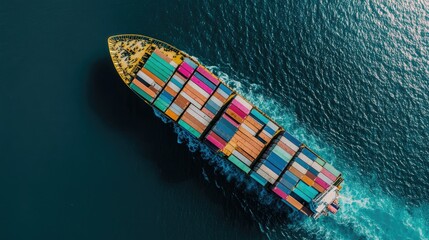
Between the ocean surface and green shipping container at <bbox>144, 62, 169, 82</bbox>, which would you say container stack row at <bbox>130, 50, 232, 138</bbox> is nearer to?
green shipping container at <bbox>144, 62, 169, 82</bbox>

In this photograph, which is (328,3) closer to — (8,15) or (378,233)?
(378,233)

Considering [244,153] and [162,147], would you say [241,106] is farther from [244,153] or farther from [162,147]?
[162,147]

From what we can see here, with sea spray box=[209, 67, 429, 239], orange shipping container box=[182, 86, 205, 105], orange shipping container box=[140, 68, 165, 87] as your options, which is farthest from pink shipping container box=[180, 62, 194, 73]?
sea spray box=[209, 67, 429, 239]

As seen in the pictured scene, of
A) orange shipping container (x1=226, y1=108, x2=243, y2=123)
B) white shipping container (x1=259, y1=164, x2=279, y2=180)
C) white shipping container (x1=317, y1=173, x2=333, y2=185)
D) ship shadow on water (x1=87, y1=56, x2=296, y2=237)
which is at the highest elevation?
white shipping container (x1=317, y1=173, x2=333, y2=185)

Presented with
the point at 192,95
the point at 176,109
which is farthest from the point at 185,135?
the point at 192,95

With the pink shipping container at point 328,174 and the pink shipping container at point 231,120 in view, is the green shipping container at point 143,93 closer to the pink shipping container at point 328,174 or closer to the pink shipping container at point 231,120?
the pink shipping container at point 231,120

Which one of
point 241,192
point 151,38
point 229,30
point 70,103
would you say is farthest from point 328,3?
point 70,103

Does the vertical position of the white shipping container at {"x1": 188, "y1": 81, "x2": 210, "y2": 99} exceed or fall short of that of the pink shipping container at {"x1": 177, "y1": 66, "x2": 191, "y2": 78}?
it falls short

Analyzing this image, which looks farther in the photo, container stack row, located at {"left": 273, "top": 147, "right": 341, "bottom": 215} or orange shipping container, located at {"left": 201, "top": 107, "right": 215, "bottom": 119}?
orange shipping container, located at {"left": 201, "top": 107, "right": 215, "bottom": 119}
